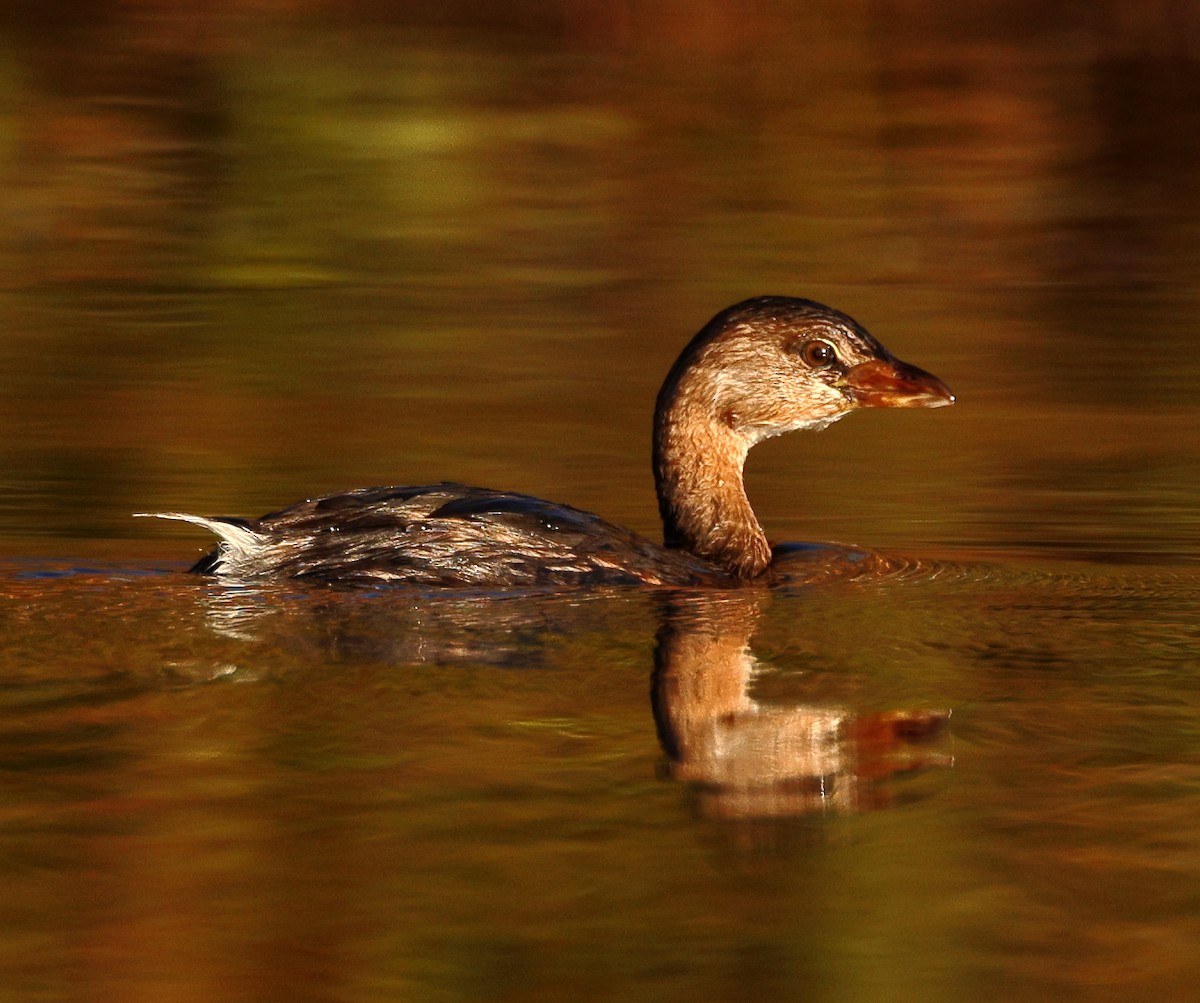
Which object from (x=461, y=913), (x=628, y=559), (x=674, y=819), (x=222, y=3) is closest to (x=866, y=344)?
(x=628, y=559)

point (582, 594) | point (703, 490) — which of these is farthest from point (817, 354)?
point (582, 594)

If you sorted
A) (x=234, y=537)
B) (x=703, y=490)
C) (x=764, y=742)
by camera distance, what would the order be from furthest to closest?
(x=703, y=490) → (x=234, y=537) → (x=764, y=742)

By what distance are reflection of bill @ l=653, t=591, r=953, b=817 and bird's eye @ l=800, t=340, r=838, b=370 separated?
169cm

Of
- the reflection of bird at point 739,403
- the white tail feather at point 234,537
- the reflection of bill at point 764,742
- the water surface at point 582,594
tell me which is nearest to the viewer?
the water surface at point 582,594

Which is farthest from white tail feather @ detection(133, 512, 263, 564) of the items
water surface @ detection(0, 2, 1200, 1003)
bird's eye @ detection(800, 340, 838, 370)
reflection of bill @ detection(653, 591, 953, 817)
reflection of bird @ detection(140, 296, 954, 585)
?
bird's eye @ detection(800, 340, 838, 370)

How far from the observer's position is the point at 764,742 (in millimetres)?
5730

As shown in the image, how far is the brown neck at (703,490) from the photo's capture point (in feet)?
26.2

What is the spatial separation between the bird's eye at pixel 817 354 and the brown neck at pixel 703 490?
33 cm

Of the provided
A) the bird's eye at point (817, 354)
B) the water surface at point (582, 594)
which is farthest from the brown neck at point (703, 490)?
the water surface at point (582, 594)

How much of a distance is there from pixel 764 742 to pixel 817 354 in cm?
256

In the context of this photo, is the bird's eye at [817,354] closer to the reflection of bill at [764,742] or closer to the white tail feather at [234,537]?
the reflection of bill at [764,742]

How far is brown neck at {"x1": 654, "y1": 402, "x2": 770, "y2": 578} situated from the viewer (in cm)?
800

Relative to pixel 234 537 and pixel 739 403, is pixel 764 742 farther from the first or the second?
pixel 739 403

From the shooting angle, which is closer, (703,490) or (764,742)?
(764,742)
